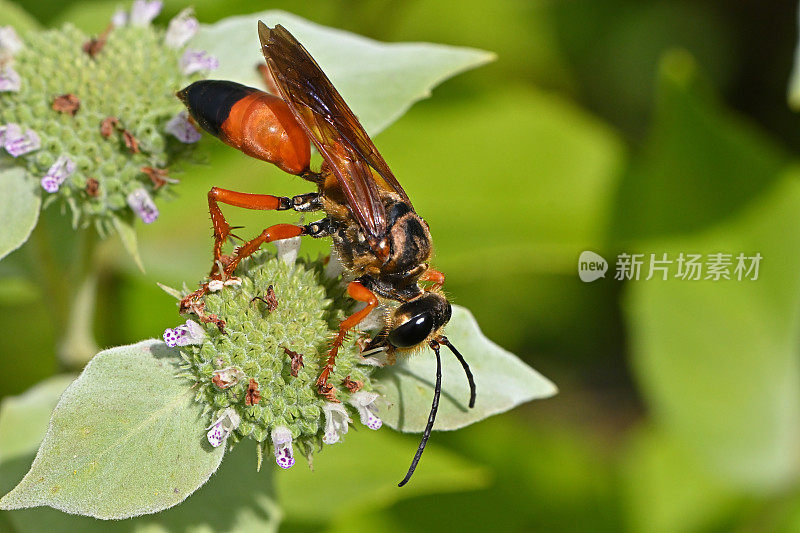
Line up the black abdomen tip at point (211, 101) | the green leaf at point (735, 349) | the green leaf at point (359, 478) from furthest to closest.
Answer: the green leaf at point (735, 349) → the green leaf at point (359, 478) → the black abdomen tip at point (211, 101)

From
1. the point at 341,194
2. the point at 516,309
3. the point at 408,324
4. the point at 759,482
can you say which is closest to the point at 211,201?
the point at 341,194

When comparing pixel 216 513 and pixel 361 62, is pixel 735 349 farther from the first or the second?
pixel 216 513

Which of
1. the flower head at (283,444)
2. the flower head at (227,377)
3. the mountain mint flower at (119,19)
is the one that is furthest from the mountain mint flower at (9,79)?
the flower head at (283,444)

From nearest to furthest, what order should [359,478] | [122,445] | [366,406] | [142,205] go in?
1. [122,445]
2. [366,406]
3. [142,205]
4. [359,478]

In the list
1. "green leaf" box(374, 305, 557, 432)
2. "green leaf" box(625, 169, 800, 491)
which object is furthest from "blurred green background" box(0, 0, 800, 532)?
"green leaf" box(374, 305, 557, 432)

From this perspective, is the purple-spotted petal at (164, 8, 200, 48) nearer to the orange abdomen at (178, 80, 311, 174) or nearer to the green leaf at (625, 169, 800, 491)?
the orange abdomen at (178, 80, 311, 174)

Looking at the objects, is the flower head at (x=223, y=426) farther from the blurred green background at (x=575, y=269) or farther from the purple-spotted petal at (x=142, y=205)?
the blurred green background at (x=575, y=269)

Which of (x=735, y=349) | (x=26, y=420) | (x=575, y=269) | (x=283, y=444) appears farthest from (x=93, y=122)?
(x=735, y=349)
